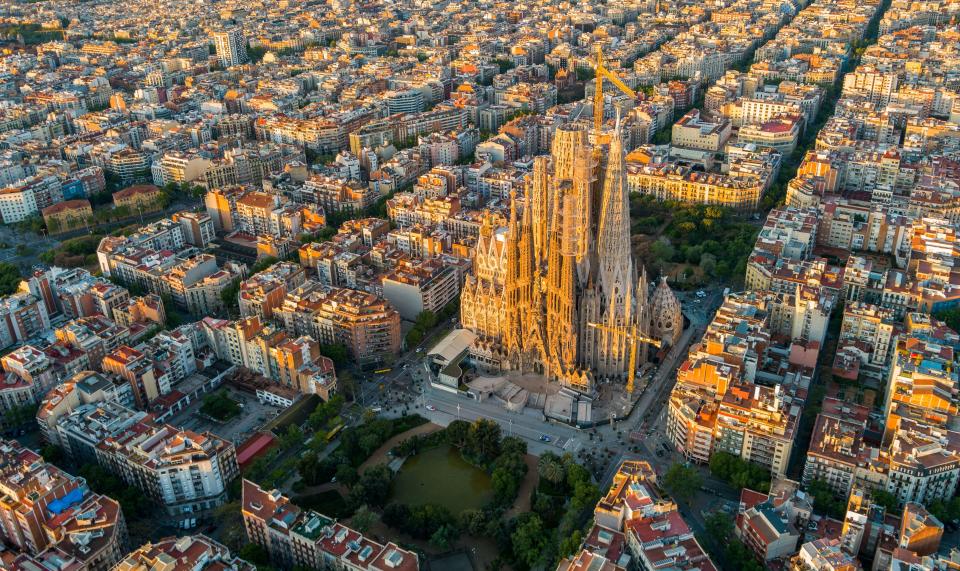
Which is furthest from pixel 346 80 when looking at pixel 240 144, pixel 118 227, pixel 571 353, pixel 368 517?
pixel 368 517

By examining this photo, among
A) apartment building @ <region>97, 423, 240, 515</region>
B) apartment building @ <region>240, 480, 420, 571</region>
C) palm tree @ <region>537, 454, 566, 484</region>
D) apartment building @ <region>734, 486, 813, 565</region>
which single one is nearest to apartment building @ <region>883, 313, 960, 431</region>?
apartment building @ <region>734, 486, 813, 565</region>

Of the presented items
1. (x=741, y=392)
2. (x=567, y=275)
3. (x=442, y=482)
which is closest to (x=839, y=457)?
(x=741, y=392)

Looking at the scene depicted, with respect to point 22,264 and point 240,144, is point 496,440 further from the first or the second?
point 240,144

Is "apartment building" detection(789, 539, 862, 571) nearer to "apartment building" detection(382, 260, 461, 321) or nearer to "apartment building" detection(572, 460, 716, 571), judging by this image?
"apartment building" detection(572, 460, 716, 571)

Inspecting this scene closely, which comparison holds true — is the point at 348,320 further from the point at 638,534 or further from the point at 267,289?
the point at 638,534

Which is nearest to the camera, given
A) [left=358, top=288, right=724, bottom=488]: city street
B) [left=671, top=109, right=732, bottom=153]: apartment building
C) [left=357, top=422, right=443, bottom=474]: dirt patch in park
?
[left=357, top=422, right=443, bottom=474]: dirt patch in park

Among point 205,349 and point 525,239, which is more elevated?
point 525,239
